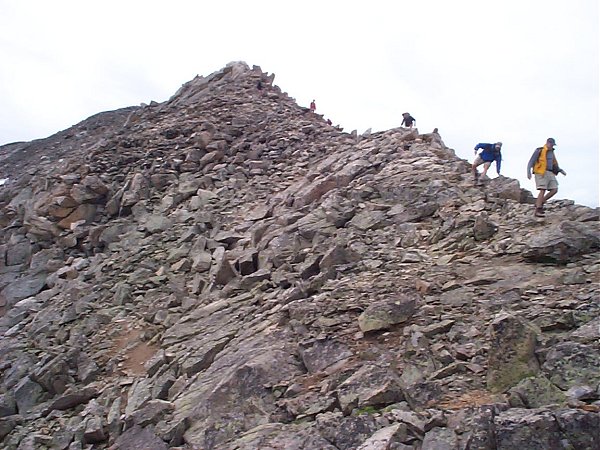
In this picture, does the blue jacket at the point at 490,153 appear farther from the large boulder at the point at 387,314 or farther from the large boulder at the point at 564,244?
the large boulder at the point at 387,314

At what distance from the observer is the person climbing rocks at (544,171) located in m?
10.2

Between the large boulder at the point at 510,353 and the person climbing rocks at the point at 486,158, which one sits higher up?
the person climbing rocks at the point at 486,158

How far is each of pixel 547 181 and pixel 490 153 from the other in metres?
2.52

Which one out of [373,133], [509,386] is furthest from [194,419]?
[373,133]

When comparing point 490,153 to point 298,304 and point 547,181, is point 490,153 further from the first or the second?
point 298,304

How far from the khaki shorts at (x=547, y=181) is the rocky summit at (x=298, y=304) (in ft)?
1.45

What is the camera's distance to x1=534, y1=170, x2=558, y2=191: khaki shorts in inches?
→ 403

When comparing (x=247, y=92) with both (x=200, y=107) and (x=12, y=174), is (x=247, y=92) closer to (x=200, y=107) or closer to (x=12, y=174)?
(x=200, y=107)

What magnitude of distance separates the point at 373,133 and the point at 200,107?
9.84 m

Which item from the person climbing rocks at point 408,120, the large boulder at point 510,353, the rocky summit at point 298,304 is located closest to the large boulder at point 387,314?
the rocky summit at point 298,304

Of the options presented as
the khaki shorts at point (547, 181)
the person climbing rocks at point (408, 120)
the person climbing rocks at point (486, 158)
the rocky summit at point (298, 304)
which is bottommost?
the rocky summit at point (298, 304)

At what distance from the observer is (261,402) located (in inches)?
296

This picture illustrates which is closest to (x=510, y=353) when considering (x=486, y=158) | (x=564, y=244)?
(x=564, y=244)

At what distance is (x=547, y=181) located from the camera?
404 inches
